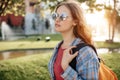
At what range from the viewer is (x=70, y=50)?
10.7 feet

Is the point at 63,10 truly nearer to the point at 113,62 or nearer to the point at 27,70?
the point at 27,70

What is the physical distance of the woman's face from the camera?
343cm

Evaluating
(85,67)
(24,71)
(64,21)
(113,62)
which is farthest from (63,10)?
(113,62)

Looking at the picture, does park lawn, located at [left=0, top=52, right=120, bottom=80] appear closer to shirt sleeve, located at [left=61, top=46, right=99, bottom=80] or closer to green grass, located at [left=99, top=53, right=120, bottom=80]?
green grass, located at [left=99, top=53, right=120, bottom=80]

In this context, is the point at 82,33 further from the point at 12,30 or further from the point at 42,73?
the point at 12,30

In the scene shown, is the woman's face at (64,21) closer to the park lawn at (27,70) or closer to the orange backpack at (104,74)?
the orange backpack at (104,74)

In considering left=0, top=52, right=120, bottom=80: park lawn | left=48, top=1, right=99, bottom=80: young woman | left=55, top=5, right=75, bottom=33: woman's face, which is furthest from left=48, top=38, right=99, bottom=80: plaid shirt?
left=0, top=52, right=120, bottom=80: park lawn

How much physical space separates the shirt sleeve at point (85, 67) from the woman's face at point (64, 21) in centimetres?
36

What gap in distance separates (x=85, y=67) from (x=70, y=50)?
0.77 feet

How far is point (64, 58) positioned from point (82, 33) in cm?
32

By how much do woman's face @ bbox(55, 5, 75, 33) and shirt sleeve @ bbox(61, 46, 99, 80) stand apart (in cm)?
36

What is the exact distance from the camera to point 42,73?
11461 millimetres

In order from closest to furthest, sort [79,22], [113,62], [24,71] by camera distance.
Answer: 1. [79,22]
2. [24,71]
3. [113,62]

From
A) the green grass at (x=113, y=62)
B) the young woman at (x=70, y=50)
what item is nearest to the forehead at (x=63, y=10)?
the young woman at (x=70, y=50)
